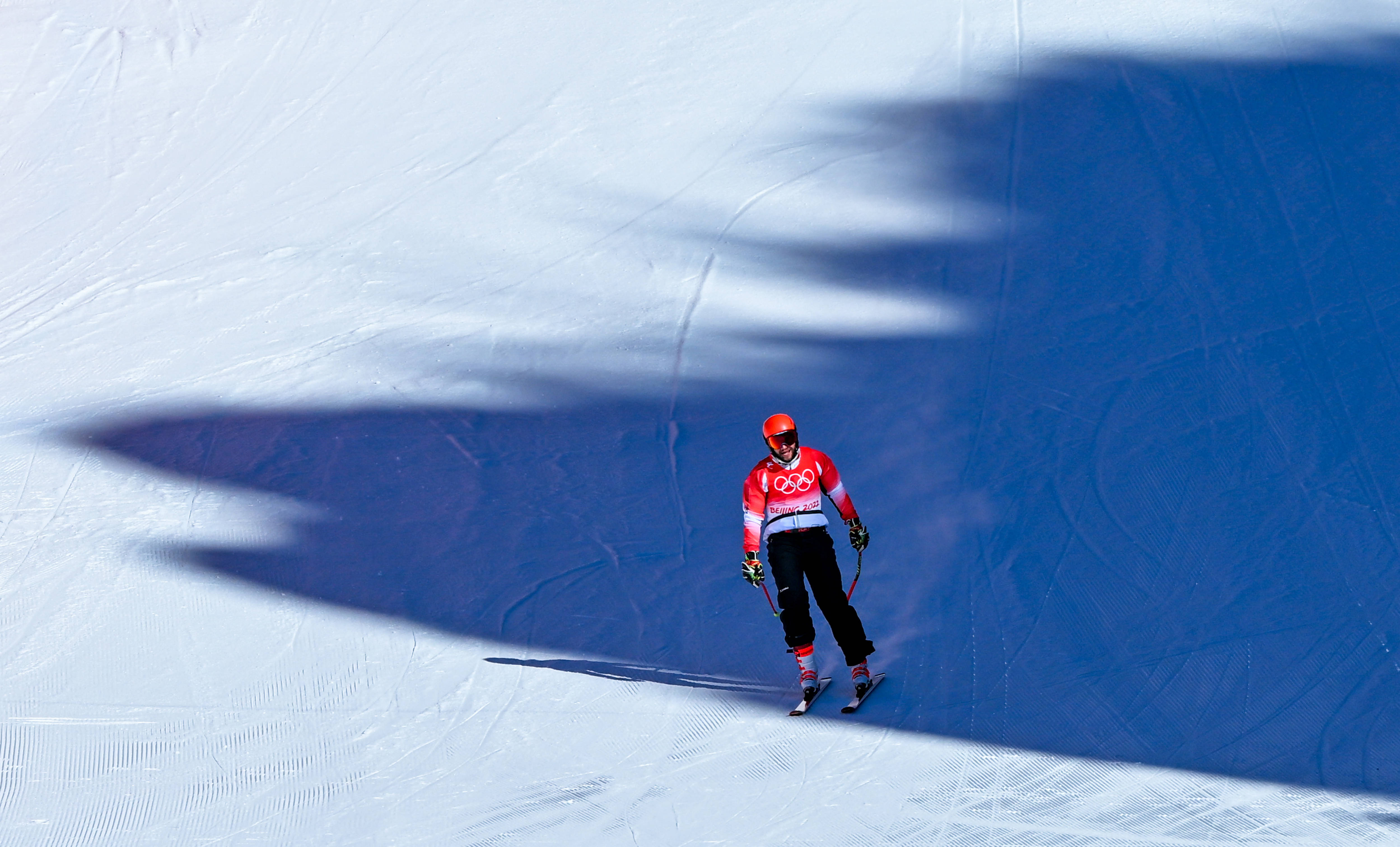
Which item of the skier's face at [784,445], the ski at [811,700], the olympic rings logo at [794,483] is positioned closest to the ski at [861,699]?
the ski at [811,700]

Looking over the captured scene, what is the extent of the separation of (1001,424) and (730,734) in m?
3.41

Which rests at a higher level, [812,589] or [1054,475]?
[1054,475]

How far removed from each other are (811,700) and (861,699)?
0.24 meters

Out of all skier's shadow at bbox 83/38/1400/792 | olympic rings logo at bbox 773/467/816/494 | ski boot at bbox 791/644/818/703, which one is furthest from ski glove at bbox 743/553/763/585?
skier's shadow at bbox 83/38/1400/792

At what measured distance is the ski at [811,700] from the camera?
275 inches

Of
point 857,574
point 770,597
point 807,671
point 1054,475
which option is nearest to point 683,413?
point 770,597

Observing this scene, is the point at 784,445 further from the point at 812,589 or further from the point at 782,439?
the point at 812,589

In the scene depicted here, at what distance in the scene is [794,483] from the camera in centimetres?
687

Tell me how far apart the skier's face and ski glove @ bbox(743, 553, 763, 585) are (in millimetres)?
487

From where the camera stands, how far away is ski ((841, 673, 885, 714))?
6953 mm

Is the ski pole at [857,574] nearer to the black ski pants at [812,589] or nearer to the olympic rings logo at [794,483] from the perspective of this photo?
the black ski pants at [812,589]

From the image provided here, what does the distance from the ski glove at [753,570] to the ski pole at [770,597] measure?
0.16ft

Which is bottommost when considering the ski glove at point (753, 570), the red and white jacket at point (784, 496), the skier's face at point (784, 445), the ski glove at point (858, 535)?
the ski glove at point (753, 570)

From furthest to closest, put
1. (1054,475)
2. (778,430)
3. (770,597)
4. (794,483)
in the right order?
(1054,475), (770,597), (794,483), (778,430)
